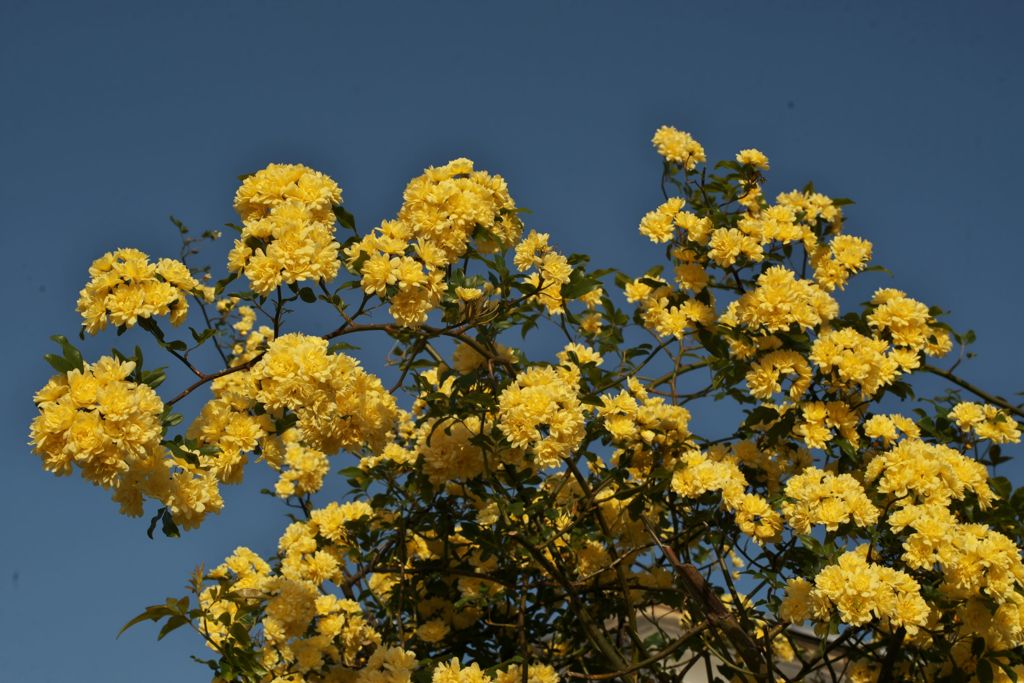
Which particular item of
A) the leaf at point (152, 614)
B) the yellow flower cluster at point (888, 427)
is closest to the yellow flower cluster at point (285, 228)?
the leaf at point (152, 614)

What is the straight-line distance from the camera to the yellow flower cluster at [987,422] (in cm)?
347

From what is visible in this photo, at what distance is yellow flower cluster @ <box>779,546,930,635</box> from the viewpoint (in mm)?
2711

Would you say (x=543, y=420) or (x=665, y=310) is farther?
(x=665, y=310)

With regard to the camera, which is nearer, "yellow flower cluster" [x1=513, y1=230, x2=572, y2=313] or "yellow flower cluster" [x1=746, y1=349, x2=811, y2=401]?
"yellow flower cluster" [x1=513, y1=230, x2=572, y2=313]

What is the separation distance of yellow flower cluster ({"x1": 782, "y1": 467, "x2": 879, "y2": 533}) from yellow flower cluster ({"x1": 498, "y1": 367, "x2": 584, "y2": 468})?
0.72 meters

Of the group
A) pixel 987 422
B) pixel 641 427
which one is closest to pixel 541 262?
pixel 641 427

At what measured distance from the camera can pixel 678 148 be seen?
3.99 meters

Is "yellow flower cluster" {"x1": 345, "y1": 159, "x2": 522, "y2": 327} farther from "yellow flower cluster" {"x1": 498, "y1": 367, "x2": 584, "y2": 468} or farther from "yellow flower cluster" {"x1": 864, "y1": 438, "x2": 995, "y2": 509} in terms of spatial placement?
"yellow flower cluster" {"x1": 864, "y1": 438, "x2": 995, "y2": 509}

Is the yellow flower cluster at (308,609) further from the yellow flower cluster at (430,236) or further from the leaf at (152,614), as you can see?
the yellow flower cluster at (430,236)

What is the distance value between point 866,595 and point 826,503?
344mm

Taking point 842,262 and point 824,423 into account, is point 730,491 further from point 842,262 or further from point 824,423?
point 842,262

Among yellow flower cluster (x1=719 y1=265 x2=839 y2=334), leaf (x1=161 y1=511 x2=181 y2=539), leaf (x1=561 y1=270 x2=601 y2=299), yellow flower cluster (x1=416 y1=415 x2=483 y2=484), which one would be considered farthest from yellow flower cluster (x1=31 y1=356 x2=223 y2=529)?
yellow flower cluster (x1=719 y1=265 x2=839 y2=334)

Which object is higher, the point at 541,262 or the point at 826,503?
the point at 541,262

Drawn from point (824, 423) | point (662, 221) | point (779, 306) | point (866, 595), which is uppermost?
point (662, 221)
